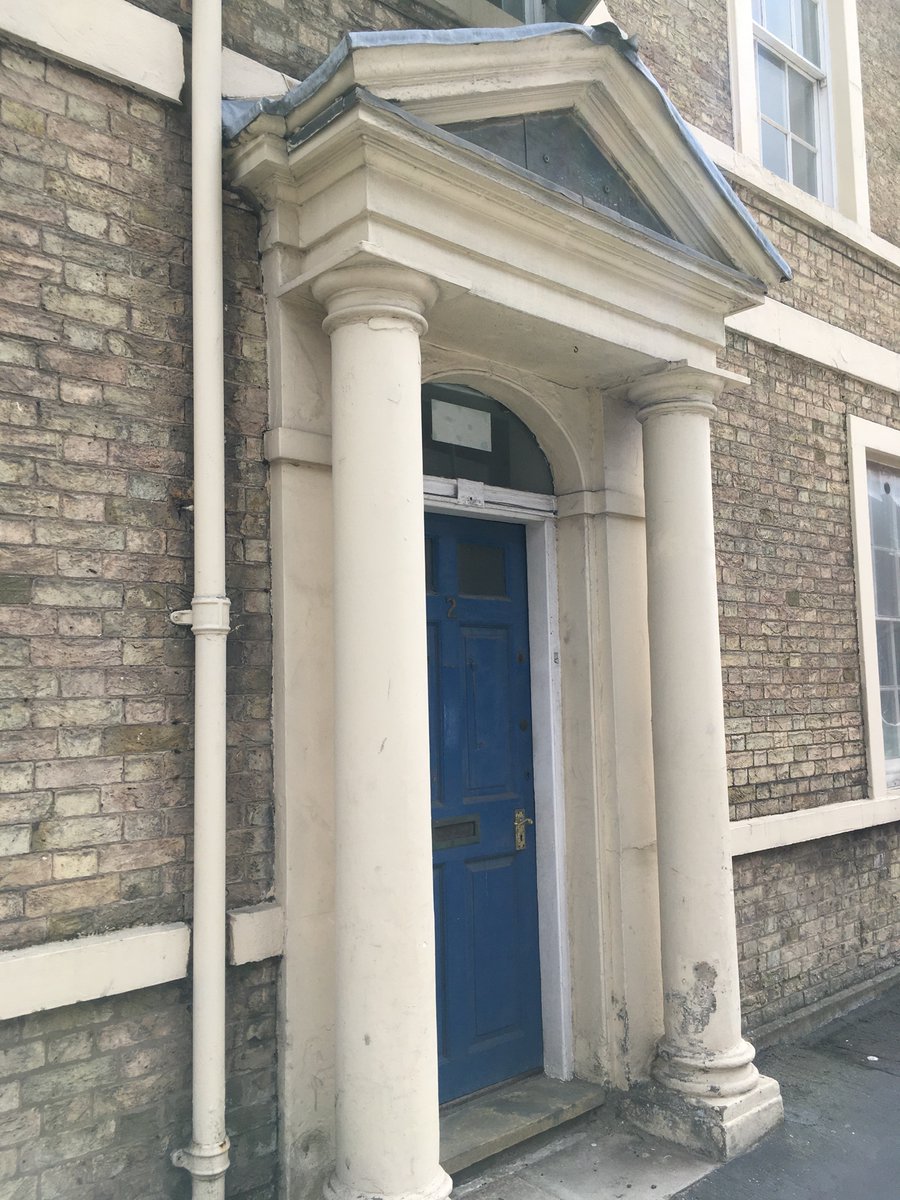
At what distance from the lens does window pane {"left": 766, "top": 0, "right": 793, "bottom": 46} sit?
602cm

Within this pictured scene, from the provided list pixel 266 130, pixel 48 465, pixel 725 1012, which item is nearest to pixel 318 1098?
pixel 725 1012

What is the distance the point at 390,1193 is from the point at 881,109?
695 centimetres

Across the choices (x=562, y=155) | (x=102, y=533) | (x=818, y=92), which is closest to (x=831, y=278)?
(x=818, y=92)

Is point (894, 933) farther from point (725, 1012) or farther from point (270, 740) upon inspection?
point (270, 740)

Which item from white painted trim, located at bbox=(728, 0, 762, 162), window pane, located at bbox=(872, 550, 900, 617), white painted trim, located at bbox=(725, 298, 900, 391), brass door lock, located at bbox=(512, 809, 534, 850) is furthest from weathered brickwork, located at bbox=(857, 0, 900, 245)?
brass door lock, located at bbox=(512, 809, 534, 850)

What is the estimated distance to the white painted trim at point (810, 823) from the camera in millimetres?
4727

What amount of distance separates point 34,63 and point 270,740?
81.8 inches

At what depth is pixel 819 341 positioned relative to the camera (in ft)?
18.5

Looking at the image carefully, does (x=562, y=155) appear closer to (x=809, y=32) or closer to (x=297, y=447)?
(x=297, y=447)

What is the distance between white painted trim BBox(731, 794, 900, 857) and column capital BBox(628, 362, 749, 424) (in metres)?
2.04

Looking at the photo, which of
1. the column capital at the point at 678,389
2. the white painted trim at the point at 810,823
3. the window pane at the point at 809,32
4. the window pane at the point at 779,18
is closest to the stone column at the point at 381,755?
the column capital at the point at 678,389

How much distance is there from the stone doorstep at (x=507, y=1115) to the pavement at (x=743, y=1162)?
71 mm

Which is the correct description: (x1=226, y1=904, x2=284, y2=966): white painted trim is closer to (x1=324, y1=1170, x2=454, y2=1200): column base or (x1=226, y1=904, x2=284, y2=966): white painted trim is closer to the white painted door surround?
the white painted door surround

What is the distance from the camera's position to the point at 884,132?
21.3ft
